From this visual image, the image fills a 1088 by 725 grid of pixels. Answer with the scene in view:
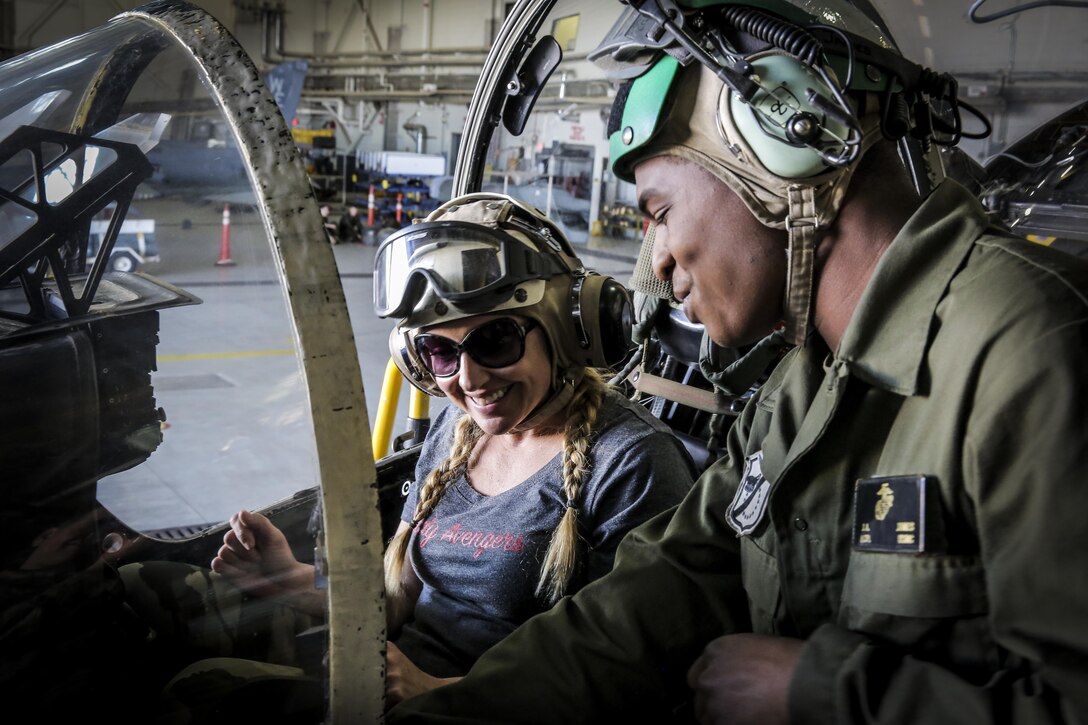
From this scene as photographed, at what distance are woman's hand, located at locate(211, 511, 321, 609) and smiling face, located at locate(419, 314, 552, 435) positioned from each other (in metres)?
0.66

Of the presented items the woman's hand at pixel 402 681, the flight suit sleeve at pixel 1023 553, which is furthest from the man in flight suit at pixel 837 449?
the woman's hand at pixel 402 681

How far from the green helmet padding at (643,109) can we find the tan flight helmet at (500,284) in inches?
17.8

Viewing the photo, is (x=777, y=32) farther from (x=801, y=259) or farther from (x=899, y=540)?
(x=899, y=540)

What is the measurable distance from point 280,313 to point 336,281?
0.11m

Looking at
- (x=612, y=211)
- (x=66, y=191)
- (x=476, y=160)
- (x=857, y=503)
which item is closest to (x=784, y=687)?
(x=857, y=503)

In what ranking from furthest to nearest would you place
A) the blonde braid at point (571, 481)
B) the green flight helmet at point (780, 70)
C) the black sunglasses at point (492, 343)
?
the black sunglasses at point (492, 343), the blonde braid at point (571, 481), the green flight helmet at point (780, 70)

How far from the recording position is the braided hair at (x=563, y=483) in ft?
4.46

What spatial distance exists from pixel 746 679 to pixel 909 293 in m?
0.43

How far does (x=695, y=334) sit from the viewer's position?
2287mm

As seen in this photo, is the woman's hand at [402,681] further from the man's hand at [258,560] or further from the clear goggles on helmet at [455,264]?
the clear goggles on helmet at [455,264]

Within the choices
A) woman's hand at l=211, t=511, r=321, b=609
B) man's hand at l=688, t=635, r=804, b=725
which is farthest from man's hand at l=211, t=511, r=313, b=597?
man's hand at l=688, t=635, r=804, b=725

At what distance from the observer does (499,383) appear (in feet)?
4.95

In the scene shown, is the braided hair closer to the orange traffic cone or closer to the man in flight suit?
the man in flight suit

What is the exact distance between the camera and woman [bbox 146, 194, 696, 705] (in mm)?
1408
